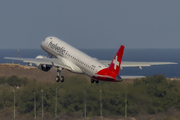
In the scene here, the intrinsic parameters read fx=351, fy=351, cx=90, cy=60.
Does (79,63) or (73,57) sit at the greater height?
(73,57)

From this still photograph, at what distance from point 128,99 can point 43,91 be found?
31943 mm

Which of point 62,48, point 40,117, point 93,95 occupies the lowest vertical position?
point 40,117

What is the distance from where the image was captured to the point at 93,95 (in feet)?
227

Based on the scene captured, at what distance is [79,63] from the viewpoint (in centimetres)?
5631

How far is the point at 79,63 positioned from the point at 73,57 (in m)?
2.26

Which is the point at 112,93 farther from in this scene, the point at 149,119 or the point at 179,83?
the point at 179,83

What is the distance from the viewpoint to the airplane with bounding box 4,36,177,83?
162 feet

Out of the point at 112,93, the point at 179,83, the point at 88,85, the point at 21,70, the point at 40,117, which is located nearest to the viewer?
the point at 88,85

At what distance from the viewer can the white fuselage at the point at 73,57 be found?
53294mm

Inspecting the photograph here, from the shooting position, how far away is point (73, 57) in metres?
58.1

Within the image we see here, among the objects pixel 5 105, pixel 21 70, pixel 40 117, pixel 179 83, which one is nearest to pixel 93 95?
pixel 40 117

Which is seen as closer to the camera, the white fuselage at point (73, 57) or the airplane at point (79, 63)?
the airplane at point (79, 63)

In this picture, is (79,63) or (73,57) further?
(73,57)

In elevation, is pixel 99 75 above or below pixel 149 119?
above
